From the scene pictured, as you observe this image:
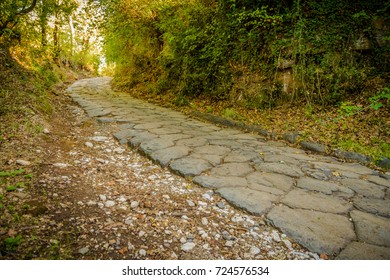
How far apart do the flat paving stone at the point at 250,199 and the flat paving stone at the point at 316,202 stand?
0.16 meters

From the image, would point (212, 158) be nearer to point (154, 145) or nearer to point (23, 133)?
point (154, 145)

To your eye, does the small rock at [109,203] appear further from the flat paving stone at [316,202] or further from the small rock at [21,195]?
the flat paving stone at [316,202]

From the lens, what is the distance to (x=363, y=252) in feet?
5.15

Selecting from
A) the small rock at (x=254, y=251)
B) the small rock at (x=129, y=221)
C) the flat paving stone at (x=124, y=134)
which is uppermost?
the flat paving stone at (x=124, y=134)

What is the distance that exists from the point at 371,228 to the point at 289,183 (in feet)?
2.65

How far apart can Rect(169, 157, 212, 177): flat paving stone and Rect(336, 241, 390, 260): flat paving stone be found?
1468 millimetres

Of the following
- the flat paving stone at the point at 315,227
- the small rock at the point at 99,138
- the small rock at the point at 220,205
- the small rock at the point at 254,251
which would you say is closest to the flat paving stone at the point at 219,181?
the small rock at the point at 220,205

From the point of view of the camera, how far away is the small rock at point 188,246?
155cm

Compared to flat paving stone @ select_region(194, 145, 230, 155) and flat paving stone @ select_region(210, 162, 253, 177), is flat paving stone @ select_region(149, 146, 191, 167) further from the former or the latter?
flat paving stone @ select_region(210, 162, 253, 177)

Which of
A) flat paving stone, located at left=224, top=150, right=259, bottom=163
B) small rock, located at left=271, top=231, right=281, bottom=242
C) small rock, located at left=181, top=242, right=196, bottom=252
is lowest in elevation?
small rock, located at left=271, top=231, right=281, bottom=242

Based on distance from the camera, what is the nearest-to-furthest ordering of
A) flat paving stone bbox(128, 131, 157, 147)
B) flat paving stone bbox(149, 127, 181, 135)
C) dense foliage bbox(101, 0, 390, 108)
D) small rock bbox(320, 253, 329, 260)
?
small rock bbox(320, 253, 329, 260) < flat paving stone bbox(128, 131, 157, 147) < flat paving stone bbox(149, 127, 181, 135) < dense foliage bbox(101, 0, 390, 108)

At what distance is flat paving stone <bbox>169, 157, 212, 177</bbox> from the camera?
259cm

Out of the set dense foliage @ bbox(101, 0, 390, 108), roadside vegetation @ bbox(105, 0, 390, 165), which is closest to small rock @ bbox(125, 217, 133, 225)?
Result: roadside vegetation @ bbox(105, 0, 390, 165)

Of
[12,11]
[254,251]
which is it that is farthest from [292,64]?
[12,11]
